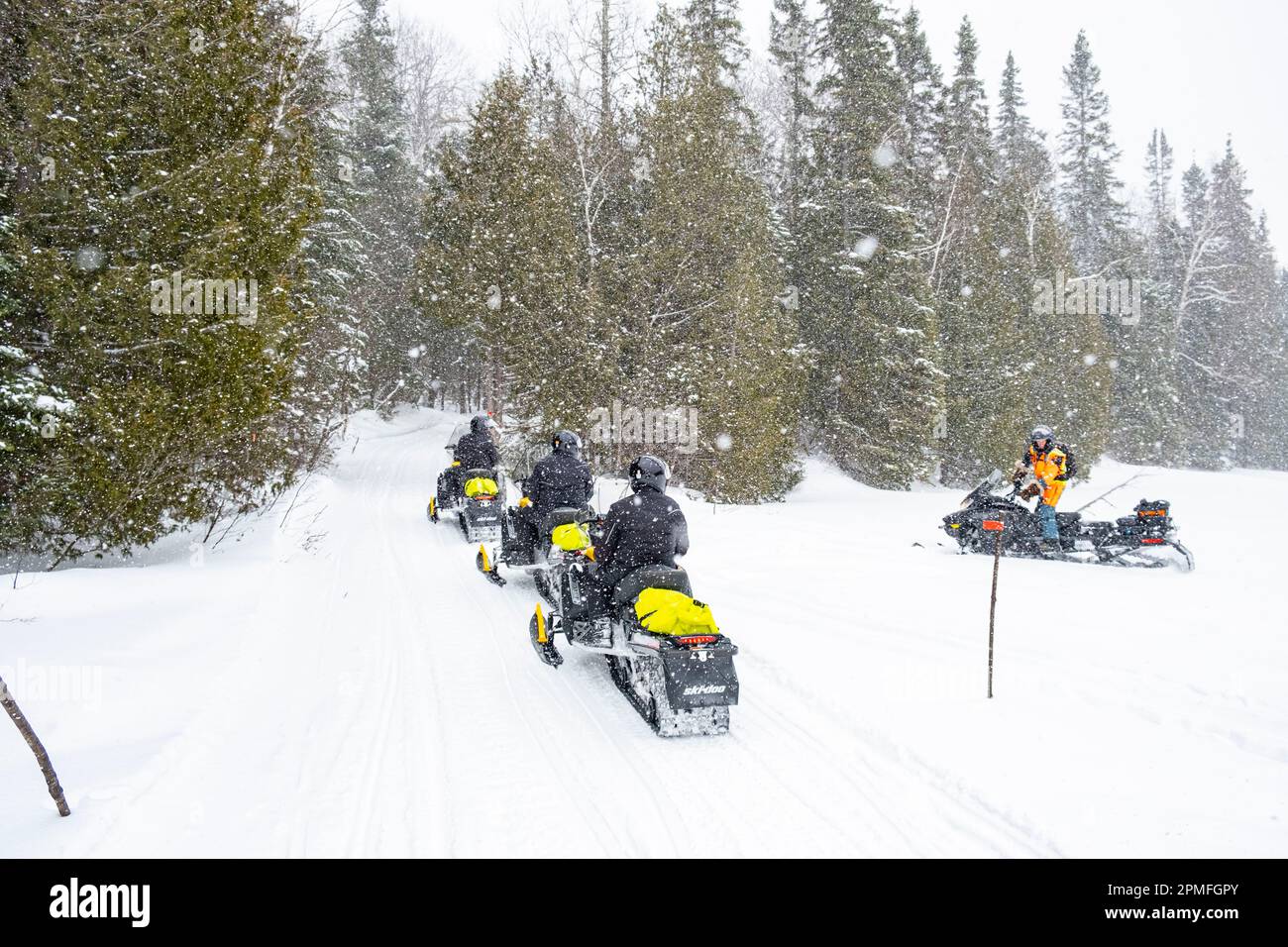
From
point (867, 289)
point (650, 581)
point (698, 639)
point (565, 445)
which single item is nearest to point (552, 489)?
point (565, 445)

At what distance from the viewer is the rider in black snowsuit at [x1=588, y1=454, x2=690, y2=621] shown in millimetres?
5922

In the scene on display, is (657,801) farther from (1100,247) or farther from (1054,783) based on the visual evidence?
(1100,247)

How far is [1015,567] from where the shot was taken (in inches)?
376

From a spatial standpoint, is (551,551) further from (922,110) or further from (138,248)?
(922,110)

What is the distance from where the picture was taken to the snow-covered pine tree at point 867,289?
20438mm

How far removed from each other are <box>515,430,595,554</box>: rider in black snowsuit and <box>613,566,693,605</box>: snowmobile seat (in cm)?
348

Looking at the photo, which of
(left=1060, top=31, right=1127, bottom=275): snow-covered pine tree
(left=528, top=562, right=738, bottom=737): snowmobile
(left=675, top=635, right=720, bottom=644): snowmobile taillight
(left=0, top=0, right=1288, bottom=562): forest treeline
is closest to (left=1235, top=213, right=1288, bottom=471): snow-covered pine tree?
(left=0, top=0, right=1288, bottom=562): forest treeline

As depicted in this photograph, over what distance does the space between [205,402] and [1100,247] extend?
38.9 metres

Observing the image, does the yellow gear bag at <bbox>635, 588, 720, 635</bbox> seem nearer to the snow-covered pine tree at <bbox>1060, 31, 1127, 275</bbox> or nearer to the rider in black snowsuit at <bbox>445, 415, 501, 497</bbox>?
the rider in black snowsuit at <bbox>445, 415, 501, 497</bbox>

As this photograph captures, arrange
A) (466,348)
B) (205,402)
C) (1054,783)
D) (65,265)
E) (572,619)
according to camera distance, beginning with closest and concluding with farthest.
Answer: (1054,783), (572,619), (65,265), (205,402), (466,348)

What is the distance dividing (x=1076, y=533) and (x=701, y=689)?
801 cm

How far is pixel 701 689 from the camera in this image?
4816 millimetres
